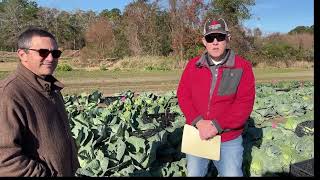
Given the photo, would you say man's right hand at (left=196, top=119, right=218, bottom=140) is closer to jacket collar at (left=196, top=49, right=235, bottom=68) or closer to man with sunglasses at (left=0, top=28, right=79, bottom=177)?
jacket collar at (left=196, top=49, right=235, bottom=68)

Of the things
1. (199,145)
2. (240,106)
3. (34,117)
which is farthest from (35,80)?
(240,106)

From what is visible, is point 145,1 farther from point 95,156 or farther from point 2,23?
point 95,156

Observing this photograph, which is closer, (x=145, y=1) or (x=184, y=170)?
(x=184, y=170)

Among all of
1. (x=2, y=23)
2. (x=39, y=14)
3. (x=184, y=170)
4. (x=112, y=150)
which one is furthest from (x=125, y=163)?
(x=2, y=23)

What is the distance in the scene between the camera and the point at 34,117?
2668 mm

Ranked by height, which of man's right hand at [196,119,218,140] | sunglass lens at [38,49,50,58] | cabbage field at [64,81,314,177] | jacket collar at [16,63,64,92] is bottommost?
cabbage field at [64,81,314,177]

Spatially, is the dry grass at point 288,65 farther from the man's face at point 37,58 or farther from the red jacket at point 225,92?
the man's face at point 37,58

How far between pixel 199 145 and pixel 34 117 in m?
1.72

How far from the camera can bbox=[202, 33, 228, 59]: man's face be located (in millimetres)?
3740

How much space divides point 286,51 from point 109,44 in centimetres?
1608

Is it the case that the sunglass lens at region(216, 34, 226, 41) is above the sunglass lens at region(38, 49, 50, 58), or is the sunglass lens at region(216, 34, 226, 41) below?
above

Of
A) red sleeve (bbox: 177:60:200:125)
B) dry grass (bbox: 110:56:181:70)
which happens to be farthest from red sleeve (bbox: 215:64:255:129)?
dry grass (bbox: 110:56:181:70)

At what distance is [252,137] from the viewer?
21.9 feet

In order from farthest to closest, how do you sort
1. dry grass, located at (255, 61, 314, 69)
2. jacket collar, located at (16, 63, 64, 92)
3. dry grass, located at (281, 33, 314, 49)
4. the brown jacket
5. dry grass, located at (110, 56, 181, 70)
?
1. dry grass, located at (255, 61, 314, 69)
2. dry grass, located at (281, 33, 314, 49)
3. dry grass, located at (110, 56, 181, 70)
4. jacket collar, located at (16, 63, 64, 92)
5. the brown jacket
